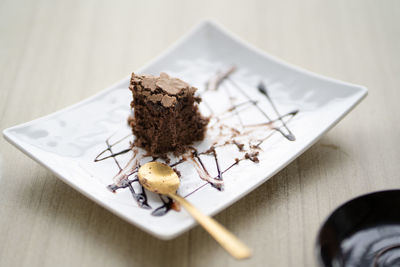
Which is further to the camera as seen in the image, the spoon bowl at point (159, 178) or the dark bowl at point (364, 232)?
the spoon bowl at point (159, 178)

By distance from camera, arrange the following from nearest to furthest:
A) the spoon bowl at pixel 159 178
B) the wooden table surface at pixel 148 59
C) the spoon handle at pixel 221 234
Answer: the spoon handle at pixel 221 234 < the wooden table surface at pixel 148 59 < the spoon bowl at pixel 159 178

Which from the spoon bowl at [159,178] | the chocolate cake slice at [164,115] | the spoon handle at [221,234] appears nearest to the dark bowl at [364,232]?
the spoon handle at [221,234]

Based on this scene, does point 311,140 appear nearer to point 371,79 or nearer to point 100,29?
Answer: point 371,79

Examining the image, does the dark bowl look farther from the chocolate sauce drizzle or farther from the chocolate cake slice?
the chocolate cake slice

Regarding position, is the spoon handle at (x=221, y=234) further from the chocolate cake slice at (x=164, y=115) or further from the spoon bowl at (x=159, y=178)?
the chocolate cake slice at (x=164, y=115)

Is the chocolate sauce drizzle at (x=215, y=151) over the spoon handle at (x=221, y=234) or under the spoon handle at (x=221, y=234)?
under

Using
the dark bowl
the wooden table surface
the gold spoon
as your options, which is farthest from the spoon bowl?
the dark bowl

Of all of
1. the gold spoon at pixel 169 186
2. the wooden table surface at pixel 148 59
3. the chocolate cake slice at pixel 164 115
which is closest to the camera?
the gold spoon at pixel 169 186
